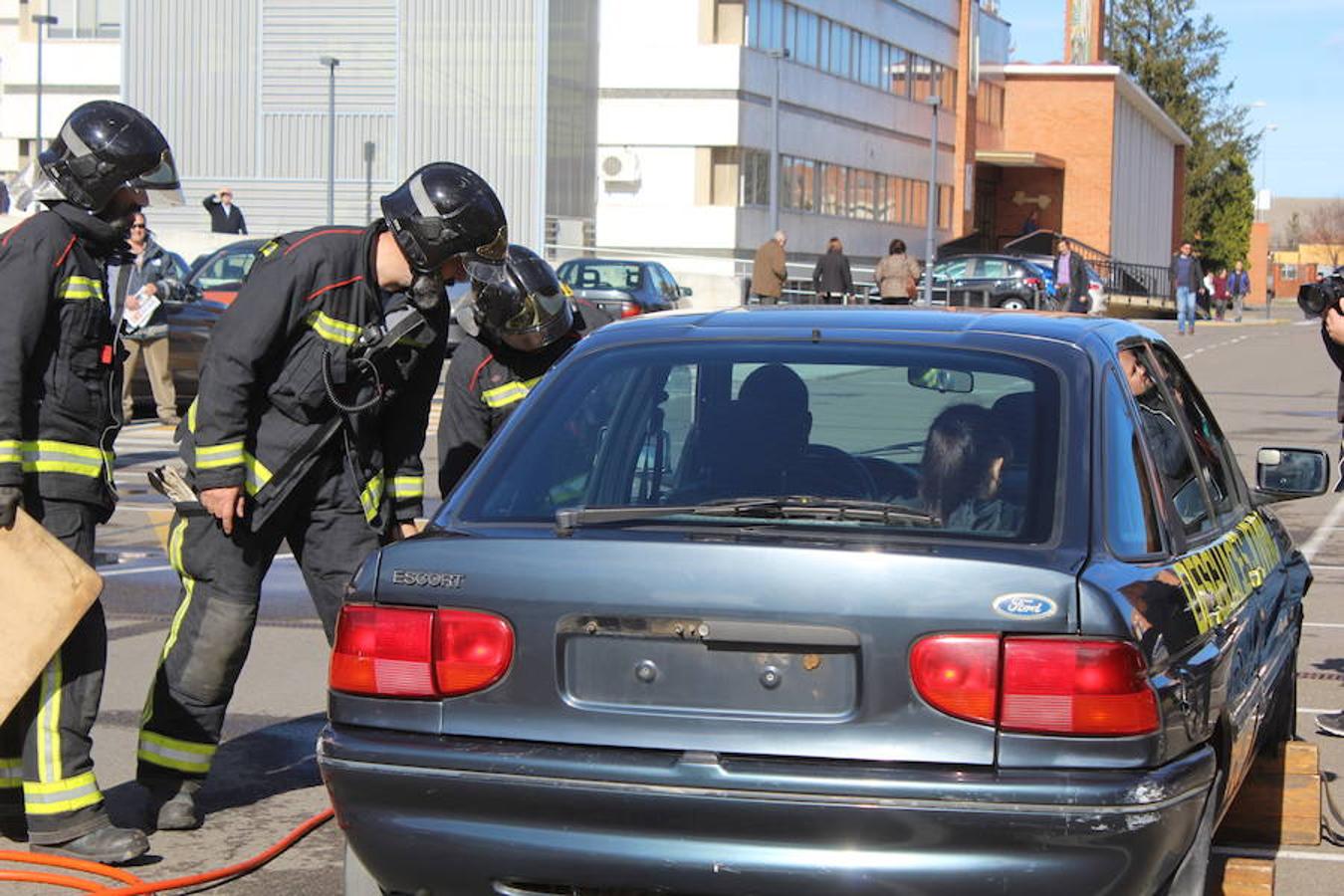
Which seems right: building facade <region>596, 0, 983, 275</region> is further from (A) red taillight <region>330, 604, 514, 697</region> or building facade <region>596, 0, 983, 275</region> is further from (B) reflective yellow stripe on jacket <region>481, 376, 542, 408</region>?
(A) red taillight <region>330, 604, 514, 697</region>

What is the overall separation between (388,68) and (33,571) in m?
46.1

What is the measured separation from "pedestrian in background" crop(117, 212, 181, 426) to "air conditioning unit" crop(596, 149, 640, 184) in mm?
31937

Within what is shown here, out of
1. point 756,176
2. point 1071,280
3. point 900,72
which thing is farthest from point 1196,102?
point 1071,280

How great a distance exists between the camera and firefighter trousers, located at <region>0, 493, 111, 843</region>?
5.25m

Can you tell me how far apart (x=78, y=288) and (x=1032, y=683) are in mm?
3096

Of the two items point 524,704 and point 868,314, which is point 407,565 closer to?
point 524,704

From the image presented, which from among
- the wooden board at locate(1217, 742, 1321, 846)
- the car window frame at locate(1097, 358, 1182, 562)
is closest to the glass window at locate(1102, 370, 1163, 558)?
the car window frame at locate(1097, 358, 1182, 562)

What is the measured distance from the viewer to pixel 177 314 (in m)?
18.9

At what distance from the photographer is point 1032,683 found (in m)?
3.56

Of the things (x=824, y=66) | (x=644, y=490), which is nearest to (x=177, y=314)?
(x=644, y=490)

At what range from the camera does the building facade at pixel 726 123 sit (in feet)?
165

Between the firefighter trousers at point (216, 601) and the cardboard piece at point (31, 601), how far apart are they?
19.3 inches

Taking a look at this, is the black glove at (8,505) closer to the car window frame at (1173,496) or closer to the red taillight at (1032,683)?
the red taillight at (1032,683)

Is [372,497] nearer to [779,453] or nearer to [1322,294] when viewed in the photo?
[779,453]
